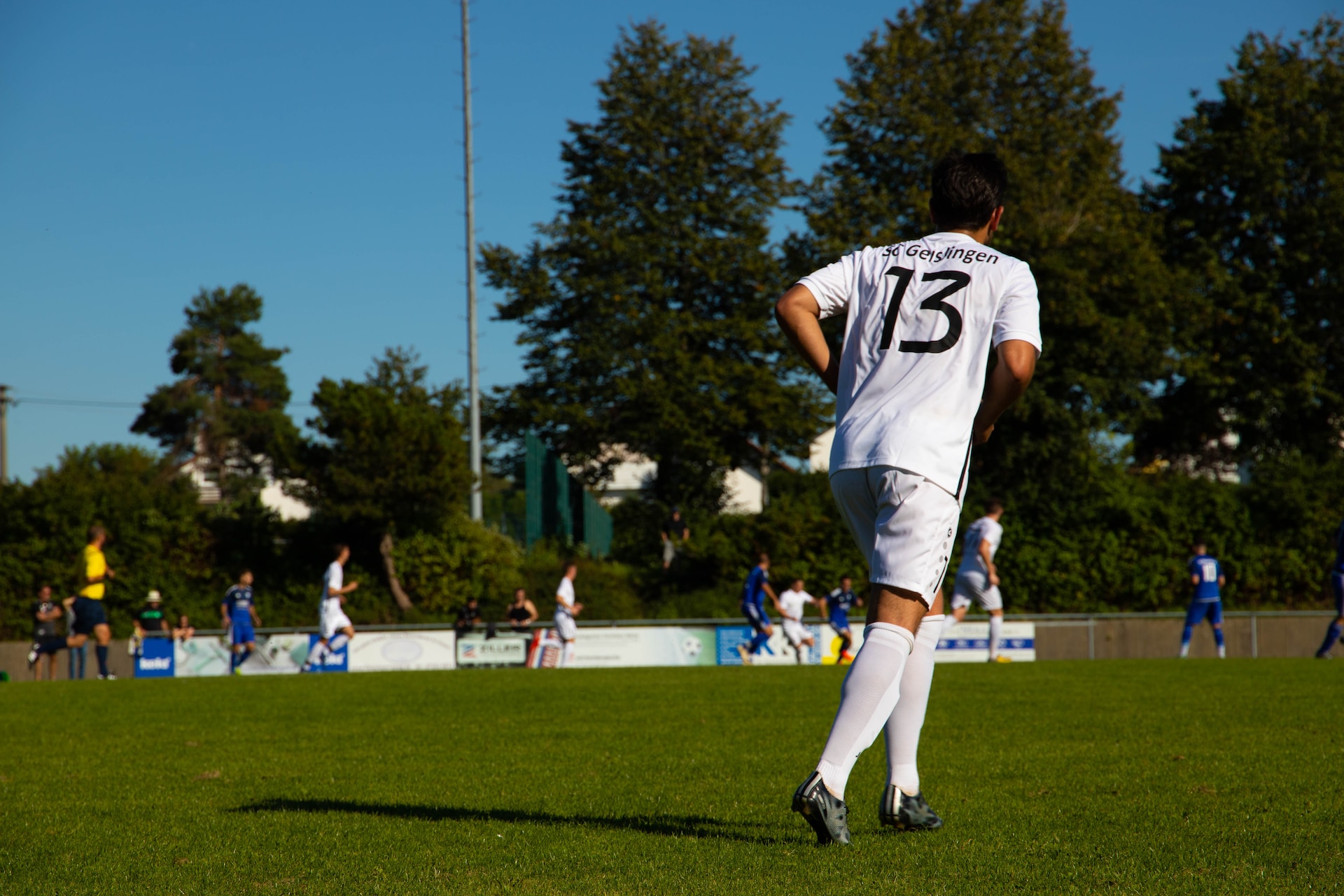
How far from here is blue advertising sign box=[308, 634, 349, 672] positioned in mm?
25031

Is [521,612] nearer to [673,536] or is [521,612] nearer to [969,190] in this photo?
[673,536]

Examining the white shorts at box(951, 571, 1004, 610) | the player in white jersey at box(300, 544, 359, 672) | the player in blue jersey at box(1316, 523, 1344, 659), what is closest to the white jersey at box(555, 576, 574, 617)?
the player in white jersey at box(300, 544, 359, 672)

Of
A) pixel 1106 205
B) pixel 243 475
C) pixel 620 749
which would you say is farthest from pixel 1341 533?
pixel 243 475

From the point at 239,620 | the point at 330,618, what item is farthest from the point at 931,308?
the point at 239,620

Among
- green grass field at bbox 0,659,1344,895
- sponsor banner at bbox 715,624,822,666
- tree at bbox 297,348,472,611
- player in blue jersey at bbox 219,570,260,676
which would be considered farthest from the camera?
tree at bbox 297,348,472,611

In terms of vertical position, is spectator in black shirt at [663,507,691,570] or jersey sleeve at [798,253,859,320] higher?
jersey sleeve at [798,253,859,320]

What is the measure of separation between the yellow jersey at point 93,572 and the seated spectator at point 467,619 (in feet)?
26.8

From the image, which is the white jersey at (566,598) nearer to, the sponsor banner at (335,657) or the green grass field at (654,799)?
the sponsor banner at (335,657)

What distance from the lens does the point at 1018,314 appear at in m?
4.10

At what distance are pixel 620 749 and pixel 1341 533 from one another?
15.7 metres

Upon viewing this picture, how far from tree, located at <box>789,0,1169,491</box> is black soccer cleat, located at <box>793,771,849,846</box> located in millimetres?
31369

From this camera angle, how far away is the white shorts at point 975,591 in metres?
17.8

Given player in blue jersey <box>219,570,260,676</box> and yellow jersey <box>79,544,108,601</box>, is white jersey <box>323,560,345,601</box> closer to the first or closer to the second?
player in blue jersey <box>219,570,260,676</box>

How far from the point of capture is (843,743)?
12.9 ft
